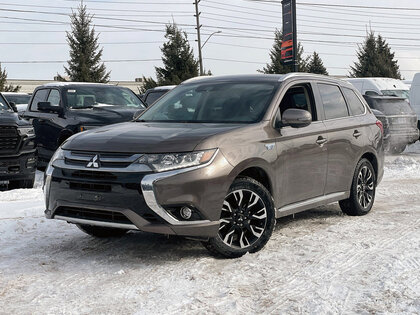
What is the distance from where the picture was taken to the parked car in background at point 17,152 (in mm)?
9789

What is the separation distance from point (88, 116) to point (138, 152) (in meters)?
6.67

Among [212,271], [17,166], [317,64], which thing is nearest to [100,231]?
[212,271]

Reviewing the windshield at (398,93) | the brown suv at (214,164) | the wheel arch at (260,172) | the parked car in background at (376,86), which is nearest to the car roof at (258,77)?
the brown suv at (214,164)

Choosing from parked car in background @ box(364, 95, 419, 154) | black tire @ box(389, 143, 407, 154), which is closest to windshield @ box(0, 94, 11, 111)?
parked car in background @ box(364, 95, 419, 154)

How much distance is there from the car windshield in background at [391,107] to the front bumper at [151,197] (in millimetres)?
11074

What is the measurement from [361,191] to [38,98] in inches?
323

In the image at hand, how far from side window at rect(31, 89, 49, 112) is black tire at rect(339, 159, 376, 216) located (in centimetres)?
769

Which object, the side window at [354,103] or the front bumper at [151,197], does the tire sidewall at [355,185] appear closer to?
the side window at [354,103]

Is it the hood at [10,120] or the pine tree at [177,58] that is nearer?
the hood at [10,120]

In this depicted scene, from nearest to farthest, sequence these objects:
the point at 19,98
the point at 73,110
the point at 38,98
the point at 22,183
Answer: the point at 22,183 < the point at 73,110 < the point at 38,98 < the point at 19,98

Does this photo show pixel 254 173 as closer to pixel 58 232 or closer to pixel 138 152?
pixel 138 152

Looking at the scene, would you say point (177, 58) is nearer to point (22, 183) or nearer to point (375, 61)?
point (375, 61)

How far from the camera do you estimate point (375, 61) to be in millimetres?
46781

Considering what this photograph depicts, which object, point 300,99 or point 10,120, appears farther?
point 10,120
